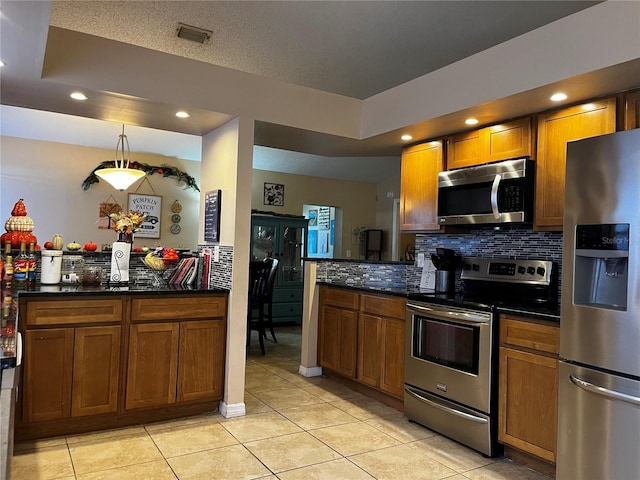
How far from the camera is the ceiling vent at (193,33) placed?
3176 millimetres

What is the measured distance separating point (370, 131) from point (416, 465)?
2.45 metres

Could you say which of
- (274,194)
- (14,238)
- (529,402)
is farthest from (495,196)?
(274,194)

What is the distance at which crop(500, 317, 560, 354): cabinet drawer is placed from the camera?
8.03ft

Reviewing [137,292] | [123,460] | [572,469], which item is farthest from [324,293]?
[572,469]

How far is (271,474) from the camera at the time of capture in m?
2.46

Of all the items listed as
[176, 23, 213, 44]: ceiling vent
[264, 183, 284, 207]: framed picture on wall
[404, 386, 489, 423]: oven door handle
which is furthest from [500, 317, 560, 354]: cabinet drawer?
[264, 183, 284, 207]: framed picture on wall

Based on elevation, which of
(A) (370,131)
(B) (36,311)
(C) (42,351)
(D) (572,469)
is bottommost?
(D) (572,469)

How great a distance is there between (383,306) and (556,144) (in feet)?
5.42

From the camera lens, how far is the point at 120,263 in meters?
3.42

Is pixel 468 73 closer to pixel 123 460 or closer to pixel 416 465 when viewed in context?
pixel 416 465

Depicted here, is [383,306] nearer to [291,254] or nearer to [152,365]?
[152,365]

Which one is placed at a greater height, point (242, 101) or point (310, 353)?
point (242, 101)

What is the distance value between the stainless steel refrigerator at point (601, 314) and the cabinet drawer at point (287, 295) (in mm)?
5088

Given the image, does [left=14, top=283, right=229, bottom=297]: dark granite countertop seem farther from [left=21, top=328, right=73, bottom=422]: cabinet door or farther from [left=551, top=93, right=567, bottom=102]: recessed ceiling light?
[left=551, top=93, right=567, bottom=102]: recessed ceiling light
